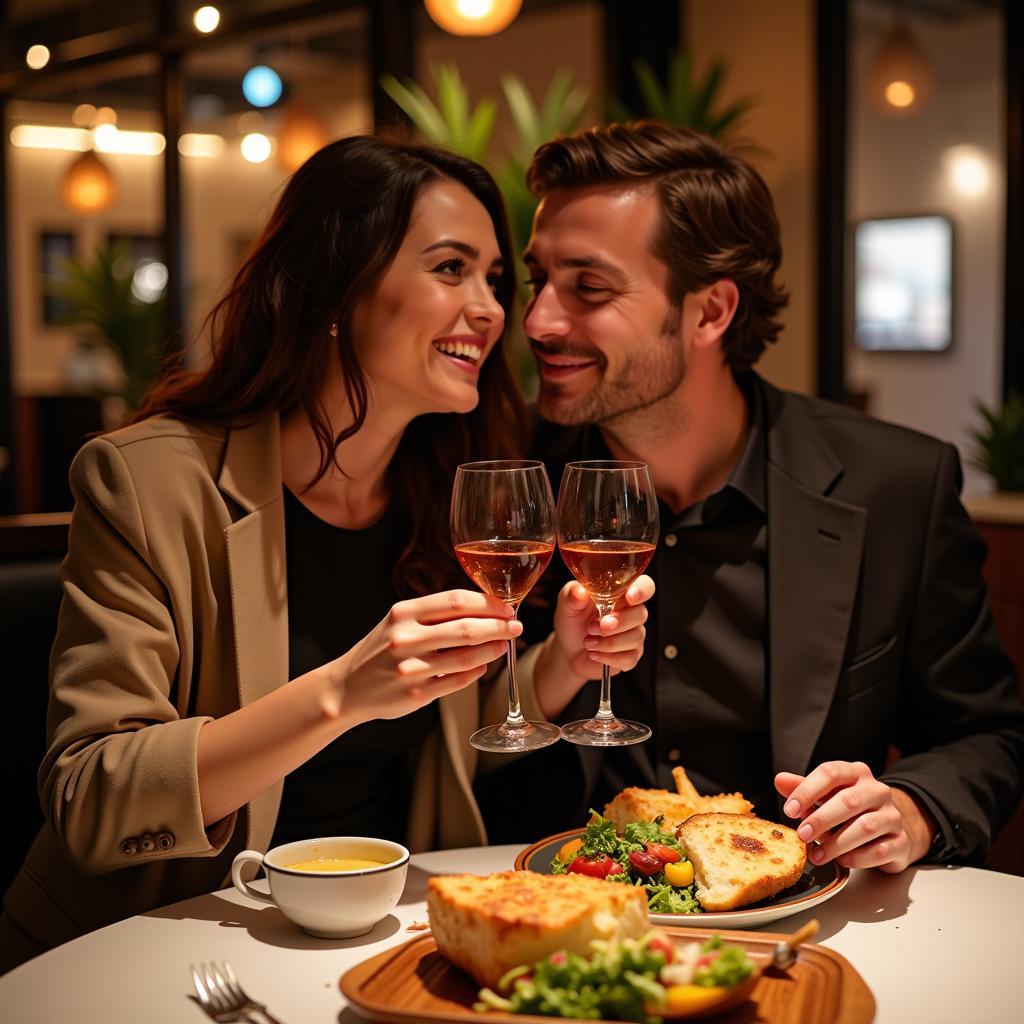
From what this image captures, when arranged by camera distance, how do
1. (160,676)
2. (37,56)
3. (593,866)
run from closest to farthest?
(593,866) < (160,676) < (37,56)

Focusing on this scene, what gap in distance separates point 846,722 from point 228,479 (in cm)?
112

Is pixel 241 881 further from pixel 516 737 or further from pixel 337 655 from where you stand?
pixel 337 655

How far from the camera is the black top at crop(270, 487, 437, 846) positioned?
2.17 metres

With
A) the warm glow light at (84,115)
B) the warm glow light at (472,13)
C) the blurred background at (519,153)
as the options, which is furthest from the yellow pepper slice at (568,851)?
the warm glow light at (84,115)

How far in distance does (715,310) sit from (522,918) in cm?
160

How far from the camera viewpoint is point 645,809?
5.90ft

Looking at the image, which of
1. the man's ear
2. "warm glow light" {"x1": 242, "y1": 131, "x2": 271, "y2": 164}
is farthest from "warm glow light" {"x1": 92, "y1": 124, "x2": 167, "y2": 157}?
the man's ear

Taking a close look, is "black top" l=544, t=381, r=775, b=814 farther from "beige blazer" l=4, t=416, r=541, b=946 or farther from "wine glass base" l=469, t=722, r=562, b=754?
"wine glass base" l=469, t=722, r=562, b=754

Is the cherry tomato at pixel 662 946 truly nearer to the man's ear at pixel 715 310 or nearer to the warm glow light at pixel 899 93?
the man's ear at pixel 715 310

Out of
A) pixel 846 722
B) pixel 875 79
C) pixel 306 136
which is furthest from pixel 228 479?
pixel 306 136

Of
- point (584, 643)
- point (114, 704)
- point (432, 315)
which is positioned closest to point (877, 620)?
point (584, 643)

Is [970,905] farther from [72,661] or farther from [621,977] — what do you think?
[72,661]

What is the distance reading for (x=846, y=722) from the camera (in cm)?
225

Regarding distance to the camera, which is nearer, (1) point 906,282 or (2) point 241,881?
(2) point 241,881
